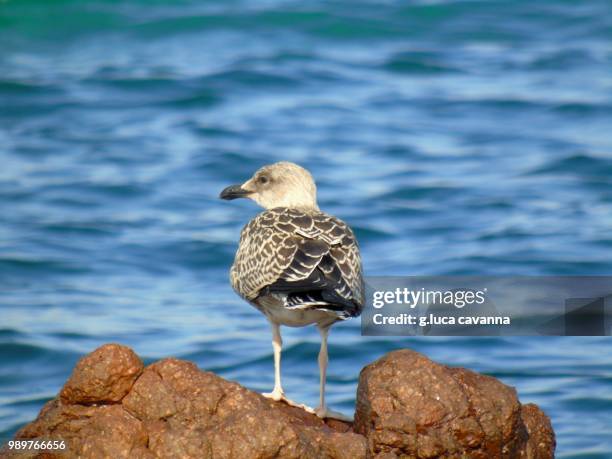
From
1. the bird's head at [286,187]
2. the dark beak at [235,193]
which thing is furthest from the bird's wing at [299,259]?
the dark beak at [235,193]

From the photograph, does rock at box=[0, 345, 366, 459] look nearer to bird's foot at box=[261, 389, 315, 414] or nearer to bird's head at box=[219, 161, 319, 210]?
bird's foot at box=[261, 389, 315, 414]

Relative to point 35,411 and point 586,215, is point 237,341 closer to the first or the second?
point 35,411

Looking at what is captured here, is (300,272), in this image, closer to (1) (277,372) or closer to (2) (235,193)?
(1) (277,372)

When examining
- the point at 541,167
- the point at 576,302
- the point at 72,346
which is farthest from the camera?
the point at 541,167

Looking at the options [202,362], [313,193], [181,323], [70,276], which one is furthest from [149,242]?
[313,193]

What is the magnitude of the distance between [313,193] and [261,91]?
54.5 feet

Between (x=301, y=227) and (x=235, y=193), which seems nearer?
(x=301, y=227)

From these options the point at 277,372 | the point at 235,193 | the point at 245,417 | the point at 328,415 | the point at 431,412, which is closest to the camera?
the point at 245,417

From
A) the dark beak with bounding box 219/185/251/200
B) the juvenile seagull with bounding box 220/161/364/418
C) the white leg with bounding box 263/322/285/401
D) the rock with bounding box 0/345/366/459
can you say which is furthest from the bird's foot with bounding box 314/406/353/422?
the dark beak with bounding box 219/185/251/200

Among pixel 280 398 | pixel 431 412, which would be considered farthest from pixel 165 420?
pixel 431 412

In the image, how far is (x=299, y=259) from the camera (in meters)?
7.95

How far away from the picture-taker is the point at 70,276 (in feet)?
57.7

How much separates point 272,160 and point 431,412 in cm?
1472

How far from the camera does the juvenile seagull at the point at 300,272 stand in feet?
25.2
